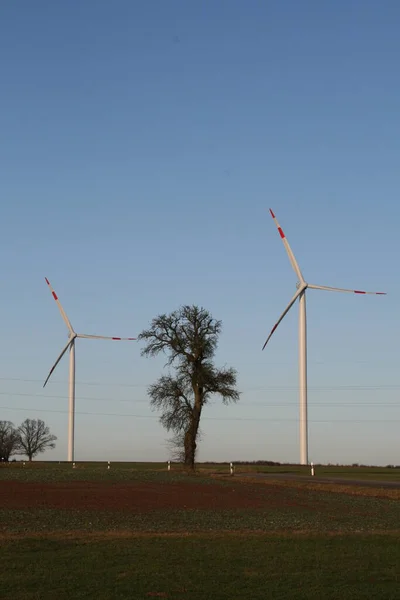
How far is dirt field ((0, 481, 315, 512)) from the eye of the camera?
116 feet

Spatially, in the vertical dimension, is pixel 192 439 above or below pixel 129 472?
above

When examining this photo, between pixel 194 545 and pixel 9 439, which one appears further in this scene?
pixel 9 439

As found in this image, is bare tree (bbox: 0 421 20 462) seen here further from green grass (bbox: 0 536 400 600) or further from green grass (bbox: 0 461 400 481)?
green grass (bbox: 0 536 400 600)

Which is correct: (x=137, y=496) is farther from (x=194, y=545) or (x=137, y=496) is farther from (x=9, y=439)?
(x=9, y=439)

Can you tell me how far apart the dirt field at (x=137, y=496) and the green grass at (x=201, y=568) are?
11.3 meters

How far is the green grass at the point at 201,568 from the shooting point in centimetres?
1662

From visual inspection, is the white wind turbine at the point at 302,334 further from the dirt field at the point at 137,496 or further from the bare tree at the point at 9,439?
the bare tree at the point at 9,439

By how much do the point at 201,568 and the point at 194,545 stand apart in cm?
380

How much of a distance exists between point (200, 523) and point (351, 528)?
203 inches

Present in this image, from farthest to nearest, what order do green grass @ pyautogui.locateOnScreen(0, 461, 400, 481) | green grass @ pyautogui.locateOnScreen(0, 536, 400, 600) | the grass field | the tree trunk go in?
the tree trunk < green grass @ pyautogui.locateOnScreen(0, 461, 400, 481) < the grass field < green grass @ pyautogui.locateOnScreen(0, 536, 400, 600)

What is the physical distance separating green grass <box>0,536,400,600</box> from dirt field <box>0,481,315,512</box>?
444 inches

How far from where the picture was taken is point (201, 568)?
1941cm

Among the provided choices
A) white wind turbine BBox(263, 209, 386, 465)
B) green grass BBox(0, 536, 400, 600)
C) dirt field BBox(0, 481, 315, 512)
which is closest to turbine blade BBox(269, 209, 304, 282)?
white wind turbine BBox(263, 209, 386, 465)

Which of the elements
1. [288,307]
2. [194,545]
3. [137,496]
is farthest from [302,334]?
[194,545]
